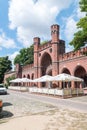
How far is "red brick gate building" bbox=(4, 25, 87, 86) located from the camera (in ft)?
111

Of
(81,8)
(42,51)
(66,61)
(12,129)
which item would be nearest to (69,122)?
(12,129)

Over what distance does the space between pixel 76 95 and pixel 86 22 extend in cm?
1146

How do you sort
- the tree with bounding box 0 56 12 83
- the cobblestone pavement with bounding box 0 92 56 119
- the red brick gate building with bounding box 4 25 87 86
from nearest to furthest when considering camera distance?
the cobblestone pavement with bounding box 0 92 56 119 → the red brick gate building with bounding box 4 25 87 86 → the tree with bounding box 0 56 12 83

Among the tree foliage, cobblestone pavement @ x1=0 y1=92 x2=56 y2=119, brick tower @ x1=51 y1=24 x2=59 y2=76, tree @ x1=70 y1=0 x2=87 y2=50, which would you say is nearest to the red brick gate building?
brick tower @ x1=51 y1=24 x2=59 y2=76

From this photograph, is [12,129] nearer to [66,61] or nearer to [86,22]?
[86,22]

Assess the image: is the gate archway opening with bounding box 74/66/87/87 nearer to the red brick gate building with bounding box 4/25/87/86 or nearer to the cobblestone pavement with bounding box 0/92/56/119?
the red brick gate building with bounding box 4/25/87/86

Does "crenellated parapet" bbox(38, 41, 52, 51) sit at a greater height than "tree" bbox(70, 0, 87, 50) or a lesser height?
greater

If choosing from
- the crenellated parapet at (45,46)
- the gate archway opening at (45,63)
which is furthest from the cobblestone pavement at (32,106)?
the gate archway opening at (45,63)

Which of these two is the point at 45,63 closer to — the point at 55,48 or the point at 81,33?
the point at 55,48

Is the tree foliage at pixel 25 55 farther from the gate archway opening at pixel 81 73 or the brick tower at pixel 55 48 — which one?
the gate archway opening at pixel 81 73

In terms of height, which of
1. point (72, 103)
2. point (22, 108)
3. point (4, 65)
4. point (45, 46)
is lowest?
point (22, 108)

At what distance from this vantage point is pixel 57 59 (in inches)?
1561

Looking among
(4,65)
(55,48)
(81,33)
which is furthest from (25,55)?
(81,33)

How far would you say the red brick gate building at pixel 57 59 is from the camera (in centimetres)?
3385
